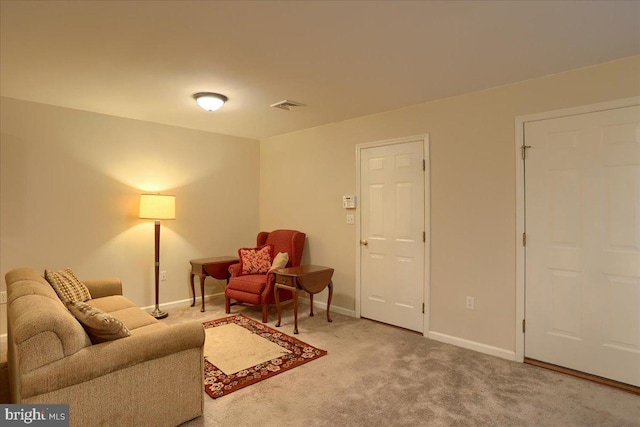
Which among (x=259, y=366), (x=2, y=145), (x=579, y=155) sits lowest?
(x=259, y=366)

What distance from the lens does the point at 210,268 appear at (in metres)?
4.25

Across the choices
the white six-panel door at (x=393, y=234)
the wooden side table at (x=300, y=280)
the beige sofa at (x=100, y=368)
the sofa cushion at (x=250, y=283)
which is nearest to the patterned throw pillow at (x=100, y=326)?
the beige sofa at (x=100, y=368)

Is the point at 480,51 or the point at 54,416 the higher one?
the point at 480,51

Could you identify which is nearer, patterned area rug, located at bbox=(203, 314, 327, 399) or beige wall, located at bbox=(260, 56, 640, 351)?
patterned area rug, located at bbox=(203, 314, 327, 399)

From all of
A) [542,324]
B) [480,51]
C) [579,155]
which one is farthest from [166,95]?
[542,324]

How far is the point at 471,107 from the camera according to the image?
3117 mm

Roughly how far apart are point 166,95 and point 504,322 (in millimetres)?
3687

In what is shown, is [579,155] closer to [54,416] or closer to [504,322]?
[504,322]

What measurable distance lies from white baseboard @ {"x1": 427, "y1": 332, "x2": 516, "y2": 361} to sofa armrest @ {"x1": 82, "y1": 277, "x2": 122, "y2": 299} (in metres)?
3.12

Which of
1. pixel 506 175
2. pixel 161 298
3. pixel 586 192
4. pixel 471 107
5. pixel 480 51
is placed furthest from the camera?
pixel 161 298

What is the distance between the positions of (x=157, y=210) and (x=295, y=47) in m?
2.61

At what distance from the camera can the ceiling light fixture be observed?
3137 mm

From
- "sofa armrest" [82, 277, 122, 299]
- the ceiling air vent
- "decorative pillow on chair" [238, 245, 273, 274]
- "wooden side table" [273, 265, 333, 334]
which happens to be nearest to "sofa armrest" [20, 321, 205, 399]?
"wooden side table" [273, 265, 333, 334]

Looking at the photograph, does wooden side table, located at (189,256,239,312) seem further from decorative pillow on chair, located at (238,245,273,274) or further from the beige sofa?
the beige sofa
